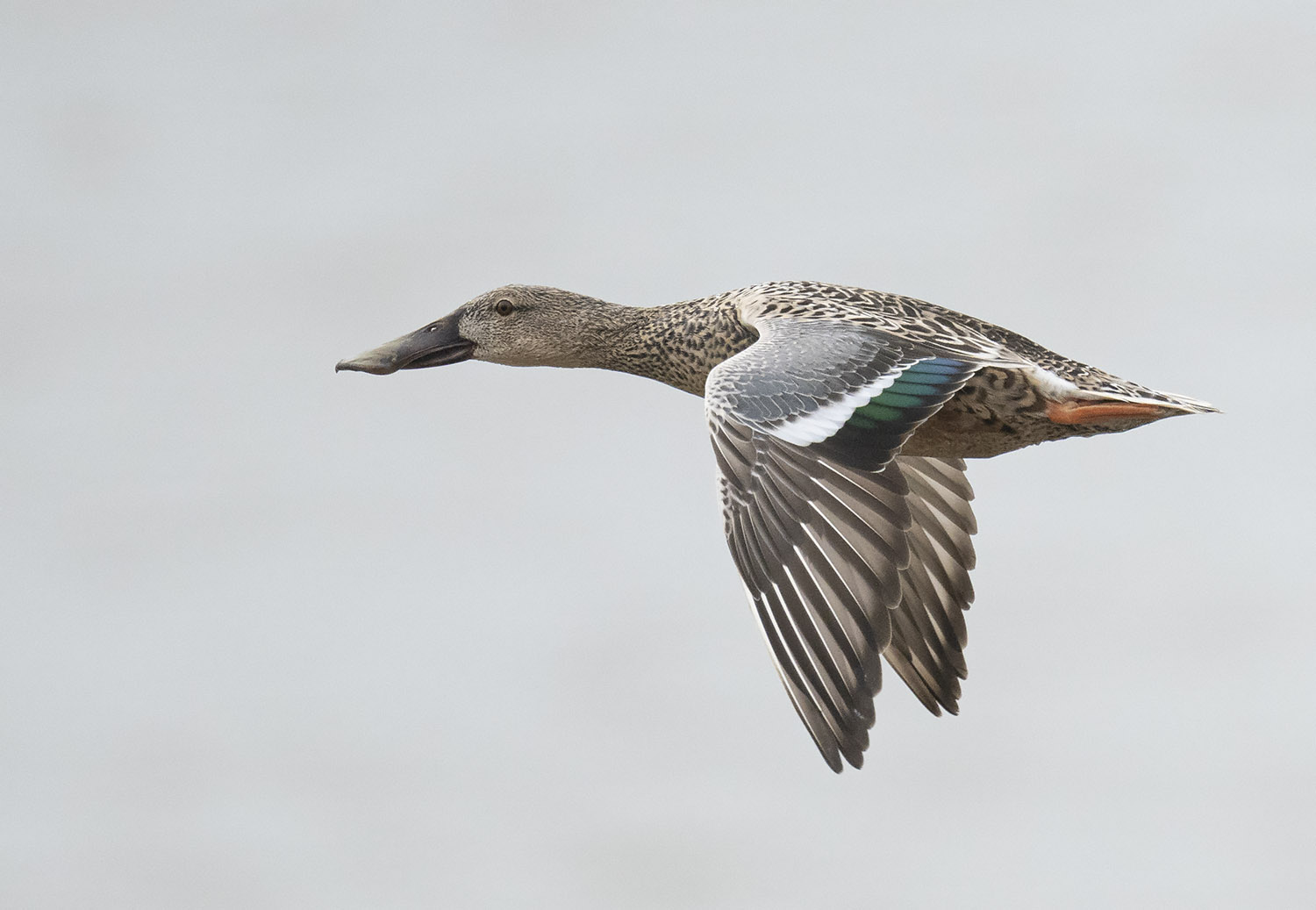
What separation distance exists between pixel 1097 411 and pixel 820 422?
3.08ft

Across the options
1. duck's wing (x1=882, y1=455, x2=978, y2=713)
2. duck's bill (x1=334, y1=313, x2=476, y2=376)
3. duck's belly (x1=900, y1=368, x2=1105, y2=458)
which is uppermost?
duck's bill (x1=334, y1=313, x2=476, y2=376)

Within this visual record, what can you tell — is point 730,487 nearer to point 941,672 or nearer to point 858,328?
point 858,328

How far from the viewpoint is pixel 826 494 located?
455 centimetres

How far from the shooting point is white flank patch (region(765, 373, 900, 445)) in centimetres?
462

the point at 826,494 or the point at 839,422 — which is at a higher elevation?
the point at 839,422

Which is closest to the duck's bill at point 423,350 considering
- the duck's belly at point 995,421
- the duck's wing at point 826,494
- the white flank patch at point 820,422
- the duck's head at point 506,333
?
the duck's head at point 506,333

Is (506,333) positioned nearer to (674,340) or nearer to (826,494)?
(674,340)

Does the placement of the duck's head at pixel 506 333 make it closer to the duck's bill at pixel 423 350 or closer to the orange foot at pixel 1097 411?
the duck's bill at pixel 423 350

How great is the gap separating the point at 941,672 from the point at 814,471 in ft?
4.74

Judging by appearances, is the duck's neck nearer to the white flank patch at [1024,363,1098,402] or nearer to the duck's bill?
the duck's bill

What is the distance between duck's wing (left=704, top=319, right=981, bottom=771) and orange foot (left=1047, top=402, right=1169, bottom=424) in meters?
0.41

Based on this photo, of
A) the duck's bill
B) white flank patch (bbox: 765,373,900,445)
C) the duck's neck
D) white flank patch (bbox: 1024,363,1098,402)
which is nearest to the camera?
white flank patch (bbox: 765,373,900,445)

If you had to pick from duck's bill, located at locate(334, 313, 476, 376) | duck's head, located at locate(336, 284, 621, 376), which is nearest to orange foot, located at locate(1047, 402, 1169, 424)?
duck's head, located at locate(336, 284, 621, 376)

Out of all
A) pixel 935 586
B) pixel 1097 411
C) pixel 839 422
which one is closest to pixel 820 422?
pixel 839 422
